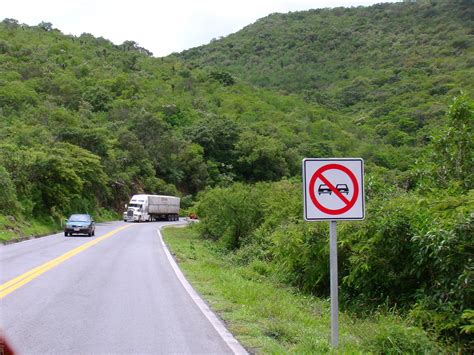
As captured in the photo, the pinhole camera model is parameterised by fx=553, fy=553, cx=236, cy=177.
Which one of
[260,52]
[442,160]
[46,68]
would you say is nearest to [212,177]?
[46,68]

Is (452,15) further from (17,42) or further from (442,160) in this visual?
(442,160)

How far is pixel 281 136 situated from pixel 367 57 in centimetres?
4284

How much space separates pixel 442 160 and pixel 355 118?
7689 cm

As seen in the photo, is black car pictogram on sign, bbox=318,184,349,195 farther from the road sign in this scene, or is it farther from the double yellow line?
the double yellow line

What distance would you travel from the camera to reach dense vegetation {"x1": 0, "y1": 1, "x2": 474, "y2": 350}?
12.4 metres

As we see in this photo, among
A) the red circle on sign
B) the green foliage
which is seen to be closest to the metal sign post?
the red circle on sign

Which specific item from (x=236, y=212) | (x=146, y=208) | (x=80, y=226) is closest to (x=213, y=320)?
(x=236, y=212)

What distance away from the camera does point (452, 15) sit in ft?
411

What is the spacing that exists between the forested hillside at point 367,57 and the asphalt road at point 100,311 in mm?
48632

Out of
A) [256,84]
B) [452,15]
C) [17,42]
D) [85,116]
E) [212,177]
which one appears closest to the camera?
[85,116]

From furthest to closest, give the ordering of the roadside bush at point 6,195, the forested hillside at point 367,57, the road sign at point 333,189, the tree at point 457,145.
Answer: the forested hillside at point 367,57
the roadside bush at point 6,195
the tree at point 457,145
the road sign at point 333,189

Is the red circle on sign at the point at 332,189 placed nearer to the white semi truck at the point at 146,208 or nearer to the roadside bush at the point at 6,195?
the roadside bush at the point at 6,195

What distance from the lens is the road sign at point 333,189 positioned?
21.5ft

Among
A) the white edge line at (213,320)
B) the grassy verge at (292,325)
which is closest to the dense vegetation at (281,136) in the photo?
the grassy verge at (292,325)
